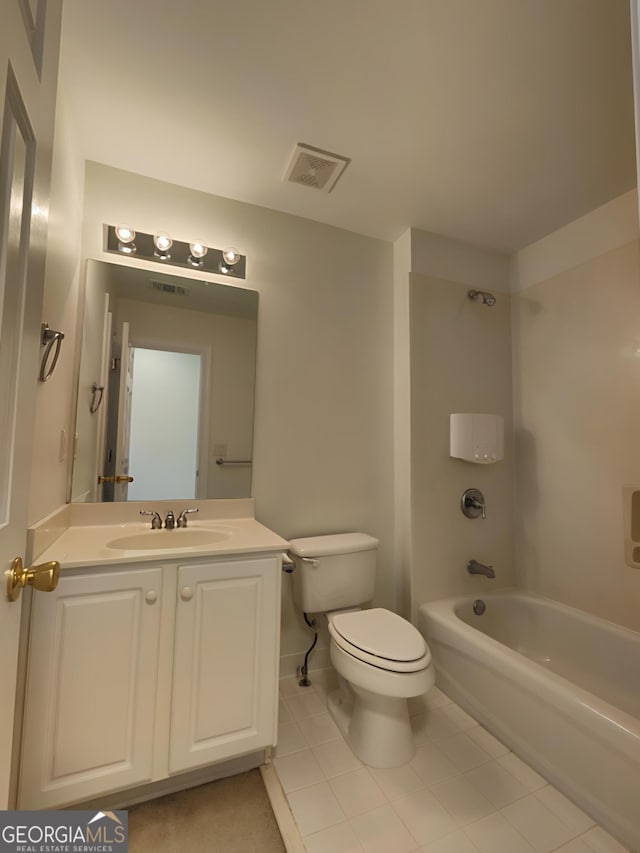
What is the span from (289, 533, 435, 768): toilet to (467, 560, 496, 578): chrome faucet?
2.04ft

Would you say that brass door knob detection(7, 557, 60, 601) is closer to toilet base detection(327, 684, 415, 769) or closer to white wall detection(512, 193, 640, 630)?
toilet base detection(327, 684, 415, 769)

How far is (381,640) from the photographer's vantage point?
4.70 ft

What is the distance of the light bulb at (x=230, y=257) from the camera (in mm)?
1834

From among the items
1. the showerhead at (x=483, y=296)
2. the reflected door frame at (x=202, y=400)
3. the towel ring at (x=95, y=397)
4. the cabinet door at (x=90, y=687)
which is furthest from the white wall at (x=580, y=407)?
the towel ring at (x=95, y=397)

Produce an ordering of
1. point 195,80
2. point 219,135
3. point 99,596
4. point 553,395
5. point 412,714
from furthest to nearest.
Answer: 1. point 553,395
2. point 412,714
3. point 219,135
4. point 195,80
5. point 99,596

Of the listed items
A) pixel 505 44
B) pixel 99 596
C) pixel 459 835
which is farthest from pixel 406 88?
pixel 459 835

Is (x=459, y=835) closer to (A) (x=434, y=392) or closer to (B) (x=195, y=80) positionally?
(A) (x=434, y=392)

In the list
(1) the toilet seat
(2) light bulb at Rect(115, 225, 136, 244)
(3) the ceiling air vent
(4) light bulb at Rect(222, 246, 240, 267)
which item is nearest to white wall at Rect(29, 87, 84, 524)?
(2) light bulb at Rect(115, 225, 136, 244)

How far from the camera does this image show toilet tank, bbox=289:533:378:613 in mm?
1726

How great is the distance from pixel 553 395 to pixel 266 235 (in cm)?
177

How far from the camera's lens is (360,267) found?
2170mm

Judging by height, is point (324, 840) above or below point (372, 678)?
below

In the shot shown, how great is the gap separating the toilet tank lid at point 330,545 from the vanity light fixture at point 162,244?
4.73 ft

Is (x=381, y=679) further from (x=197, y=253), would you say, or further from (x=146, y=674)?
(x=197, y=253)
